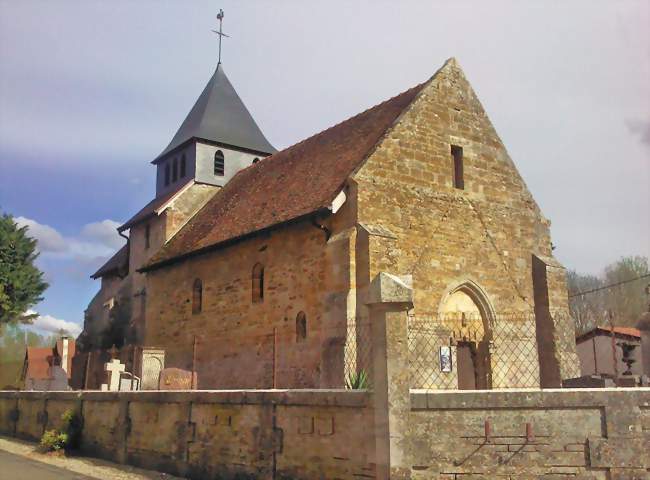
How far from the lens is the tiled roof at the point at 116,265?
1037 inches

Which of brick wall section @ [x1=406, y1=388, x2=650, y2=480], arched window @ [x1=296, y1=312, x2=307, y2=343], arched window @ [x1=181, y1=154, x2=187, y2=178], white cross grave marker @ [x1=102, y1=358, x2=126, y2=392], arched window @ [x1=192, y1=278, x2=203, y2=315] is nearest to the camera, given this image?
brick wall section @ [x1=406, y1=388, x2=650, y2=480]

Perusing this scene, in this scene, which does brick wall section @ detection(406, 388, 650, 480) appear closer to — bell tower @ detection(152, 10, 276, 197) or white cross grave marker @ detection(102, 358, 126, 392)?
white cross grave marker @ detection(102, 358, 126, 392)

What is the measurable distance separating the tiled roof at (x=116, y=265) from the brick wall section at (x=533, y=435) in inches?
820

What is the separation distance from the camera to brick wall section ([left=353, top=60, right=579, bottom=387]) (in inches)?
576

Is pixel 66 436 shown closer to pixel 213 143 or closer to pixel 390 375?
pixel 390 375

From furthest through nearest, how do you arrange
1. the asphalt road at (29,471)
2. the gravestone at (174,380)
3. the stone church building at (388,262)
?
the stone church building at (388,262)
the gravestone at (174,380)
the asphalt road at (29,471)

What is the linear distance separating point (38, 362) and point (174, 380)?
21377mm

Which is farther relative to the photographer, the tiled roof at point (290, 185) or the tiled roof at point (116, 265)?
the tiled roof at point (116, 265)

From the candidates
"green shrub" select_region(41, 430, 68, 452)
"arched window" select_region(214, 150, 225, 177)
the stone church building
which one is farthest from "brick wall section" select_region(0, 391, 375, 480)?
"arched window" select_region(214, 150, 225, 177)

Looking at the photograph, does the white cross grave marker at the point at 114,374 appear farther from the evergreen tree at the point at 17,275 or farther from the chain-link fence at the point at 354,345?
the evergreen tree at the point at 17,275

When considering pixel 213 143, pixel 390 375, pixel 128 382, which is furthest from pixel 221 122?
pixel 390 375

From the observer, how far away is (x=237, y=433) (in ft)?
31.9

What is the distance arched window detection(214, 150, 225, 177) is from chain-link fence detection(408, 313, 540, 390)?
45.7ft

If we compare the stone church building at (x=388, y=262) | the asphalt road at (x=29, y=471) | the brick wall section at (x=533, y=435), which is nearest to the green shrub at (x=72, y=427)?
the asphalt road at (x=29, y=471)
